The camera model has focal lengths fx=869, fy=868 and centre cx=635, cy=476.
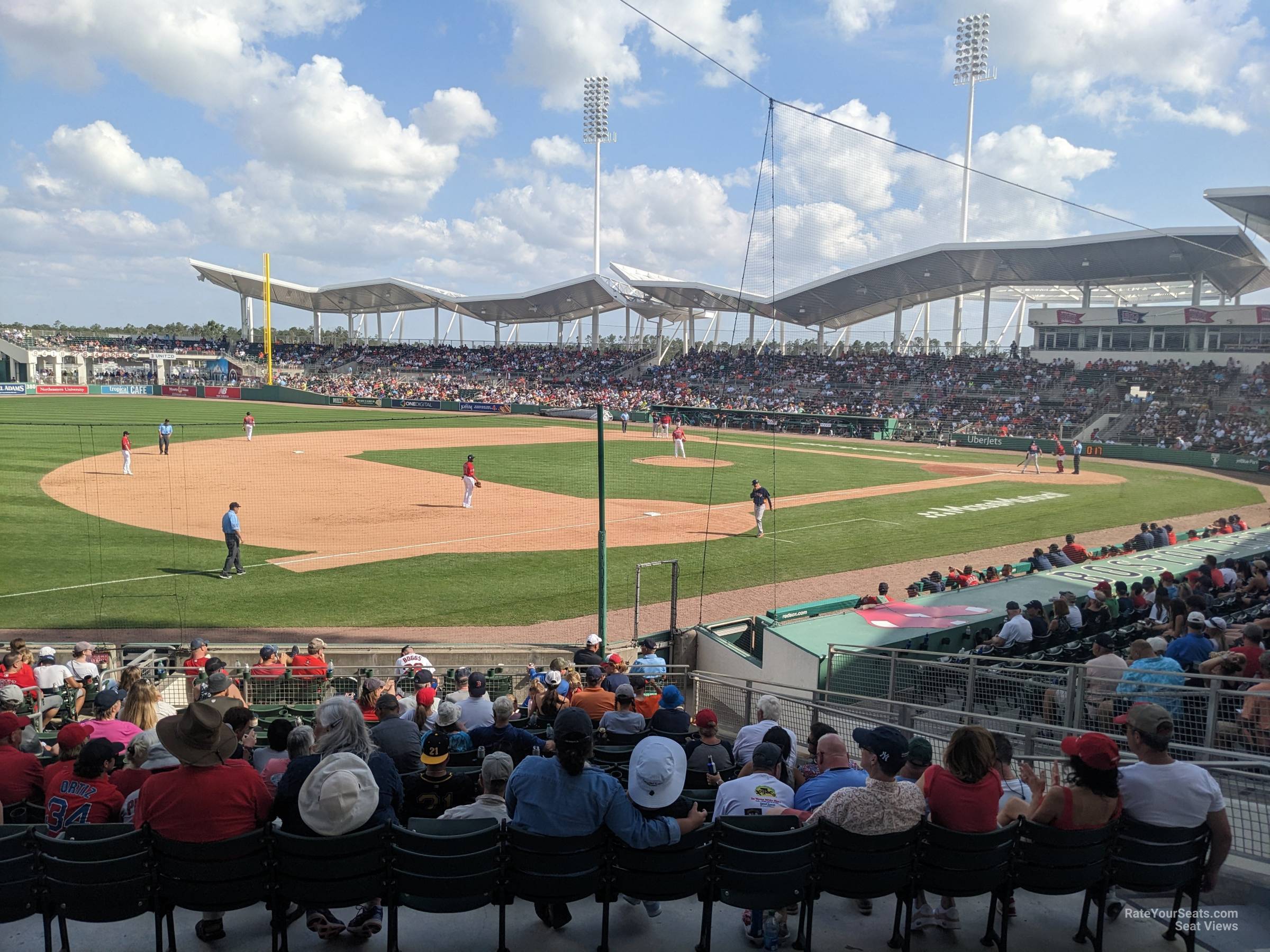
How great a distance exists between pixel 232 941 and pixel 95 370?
9913 centimetres

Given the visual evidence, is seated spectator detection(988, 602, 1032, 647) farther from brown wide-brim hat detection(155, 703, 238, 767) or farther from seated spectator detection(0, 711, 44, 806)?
seated spectator detection(0, 711, 44, 806)

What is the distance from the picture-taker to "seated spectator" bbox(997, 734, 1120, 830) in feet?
13.4

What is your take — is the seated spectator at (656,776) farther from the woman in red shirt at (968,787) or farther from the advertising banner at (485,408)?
the advertising banner at (485,408)

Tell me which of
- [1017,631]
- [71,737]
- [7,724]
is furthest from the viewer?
[1017,631]

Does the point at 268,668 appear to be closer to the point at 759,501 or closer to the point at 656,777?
the point at 656,777

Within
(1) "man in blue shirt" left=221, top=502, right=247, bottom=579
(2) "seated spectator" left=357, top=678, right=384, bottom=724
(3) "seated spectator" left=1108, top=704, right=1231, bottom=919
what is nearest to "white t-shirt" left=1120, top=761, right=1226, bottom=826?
(3) "seated spectator" left=1108, top=704, right=1231, bottom=919

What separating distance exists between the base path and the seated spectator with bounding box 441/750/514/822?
1526 cm

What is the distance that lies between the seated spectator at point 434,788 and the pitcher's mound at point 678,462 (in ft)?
98.8

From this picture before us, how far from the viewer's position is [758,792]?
4535 mm

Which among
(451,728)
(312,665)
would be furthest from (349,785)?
(312,665)

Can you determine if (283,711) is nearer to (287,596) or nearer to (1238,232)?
(287,596)

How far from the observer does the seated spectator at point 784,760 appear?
5332 mm

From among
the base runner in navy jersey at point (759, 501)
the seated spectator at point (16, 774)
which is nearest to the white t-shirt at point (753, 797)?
the seated spectator at point (16, 774)

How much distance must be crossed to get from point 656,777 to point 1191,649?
691 cm
